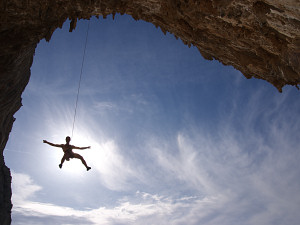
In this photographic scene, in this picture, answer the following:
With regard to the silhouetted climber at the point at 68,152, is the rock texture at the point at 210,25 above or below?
above

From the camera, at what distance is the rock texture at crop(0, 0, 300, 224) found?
23.9ft

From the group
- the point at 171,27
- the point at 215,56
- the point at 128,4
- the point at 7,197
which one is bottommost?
the point at 7,197

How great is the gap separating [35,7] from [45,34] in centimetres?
224

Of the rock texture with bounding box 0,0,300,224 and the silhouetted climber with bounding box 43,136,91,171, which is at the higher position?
the rock texture with bounding box 0,0,300,224

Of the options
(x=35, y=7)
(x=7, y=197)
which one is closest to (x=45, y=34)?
(x=35, y=7)

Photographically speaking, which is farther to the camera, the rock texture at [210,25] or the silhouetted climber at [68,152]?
the silhouetted climber at [68,152]

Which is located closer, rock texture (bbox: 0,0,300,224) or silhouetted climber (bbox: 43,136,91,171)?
rock texture (bbox: 0,0,300,224)

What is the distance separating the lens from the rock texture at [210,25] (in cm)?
728

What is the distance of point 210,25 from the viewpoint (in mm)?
9523

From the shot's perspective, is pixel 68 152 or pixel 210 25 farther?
pixel 68 152

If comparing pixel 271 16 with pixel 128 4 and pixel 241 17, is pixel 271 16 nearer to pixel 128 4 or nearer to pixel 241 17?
pixel 241 17

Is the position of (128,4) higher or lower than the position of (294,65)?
higher

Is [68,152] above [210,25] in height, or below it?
below

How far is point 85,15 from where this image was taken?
13.0 meters
